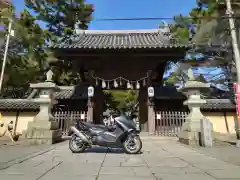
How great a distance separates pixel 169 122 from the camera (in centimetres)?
1298

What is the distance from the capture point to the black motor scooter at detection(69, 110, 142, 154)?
6.28 meters

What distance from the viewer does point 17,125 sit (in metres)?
13.2

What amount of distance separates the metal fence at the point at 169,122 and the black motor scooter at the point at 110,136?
6385 mm

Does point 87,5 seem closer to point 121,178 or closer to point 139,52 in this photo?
point 139,52

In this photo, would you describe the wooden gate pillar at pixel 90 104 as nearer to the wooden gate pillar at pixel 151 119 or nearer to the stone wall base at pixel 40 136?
the wooden gate pillar at pixel 151 119

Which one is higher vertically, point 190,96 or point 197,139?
point 190,96

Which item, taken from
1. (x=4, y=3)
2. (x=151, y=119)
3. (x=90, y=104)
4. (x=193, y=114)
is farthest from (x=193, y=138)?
(x=4, y=3)

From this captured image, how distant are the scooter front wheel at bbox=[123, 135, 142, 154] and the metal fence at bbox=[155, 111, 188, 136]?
20.7ft

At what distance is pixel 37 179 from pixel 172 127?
1068 centimetres

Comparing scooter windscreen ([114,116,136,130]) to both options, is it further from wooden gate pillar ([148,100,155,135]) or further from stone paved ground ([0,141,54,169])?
wooden gate pillar ([148,100,155,135])

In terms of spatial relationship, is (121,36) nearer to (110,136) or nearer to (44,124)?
(44,124)

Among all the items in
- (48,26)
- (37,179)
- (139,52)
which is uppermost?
(48,26)

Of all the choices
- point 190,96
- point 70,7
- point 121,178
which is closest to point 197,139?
point 190,96

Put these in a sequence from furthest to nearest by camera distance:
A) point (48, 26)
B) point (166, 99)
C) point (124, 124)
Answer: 1. point (48, 26)
2. point (166, 99)
3. point (124, 124)
